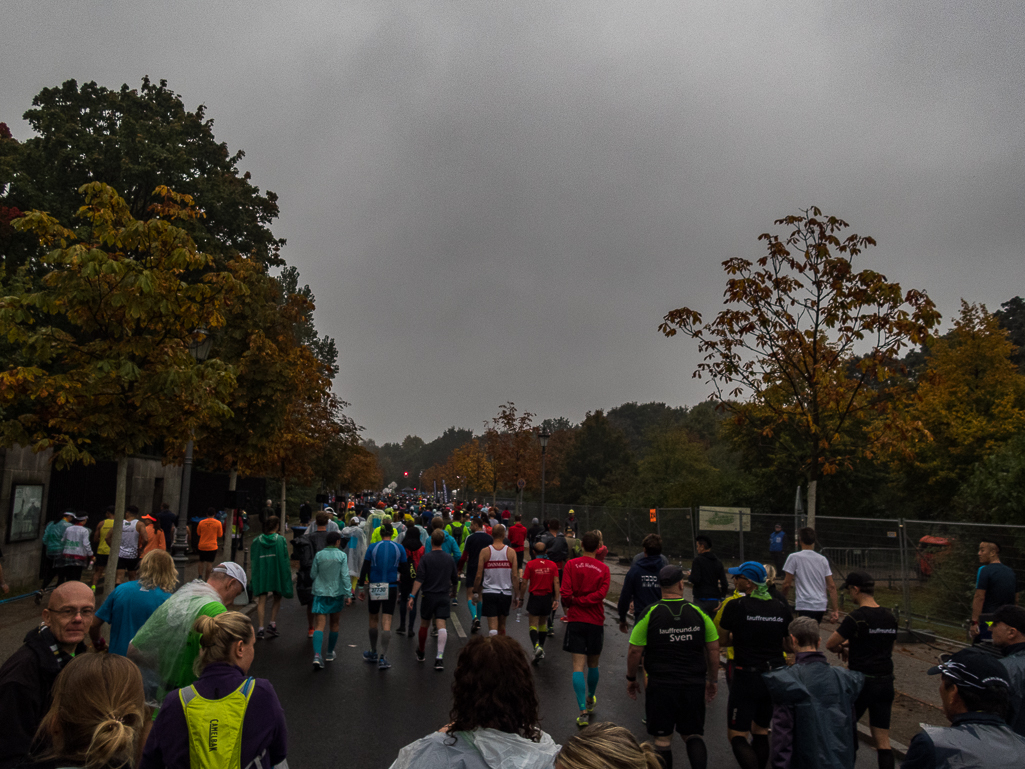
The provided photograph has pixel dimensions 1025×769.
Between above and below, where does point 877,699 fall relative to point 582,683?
above

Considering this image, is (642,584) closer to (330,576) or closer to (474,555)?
(330,576)

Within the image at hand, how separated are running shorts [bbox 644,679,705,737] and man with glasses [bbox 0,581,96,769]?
12.6 feet

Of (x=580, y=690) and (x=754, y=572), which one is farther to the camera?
(x=580, y=690)

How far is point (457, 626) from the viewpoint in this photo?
13109 millimetres

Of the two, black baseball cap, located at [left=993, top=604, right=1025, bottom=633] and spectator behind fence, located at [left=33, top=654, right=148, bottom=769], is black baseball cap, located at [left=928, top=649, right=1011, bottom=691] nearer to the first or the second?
Result: black baseball cap, located at [left=993, top=604, right=1025, bottom=633]

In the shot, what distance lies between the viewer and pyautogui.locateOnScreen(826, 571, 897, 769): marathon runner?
18.5 ft

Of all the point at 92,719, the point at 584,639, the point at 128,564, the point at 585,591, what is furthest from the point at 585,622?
the point at 128,564

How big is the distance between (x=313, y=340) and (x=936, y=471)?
178 ft

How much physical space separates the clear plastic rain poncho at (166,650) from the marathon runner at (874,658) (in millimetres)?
4608

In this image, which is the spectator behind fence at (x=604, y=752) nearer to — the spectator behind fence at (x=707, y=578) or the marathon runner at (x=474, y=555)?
the spectator behind fence at (x=707, y=578)

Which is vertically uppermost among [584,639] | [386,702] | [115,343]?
[115,343]

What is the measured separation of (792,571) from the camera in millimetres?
8438

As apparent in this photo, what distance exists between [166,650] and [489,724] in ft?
8.15

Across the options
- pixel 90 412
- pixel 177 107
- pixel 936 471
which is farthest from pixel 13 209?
pixel 936 471
